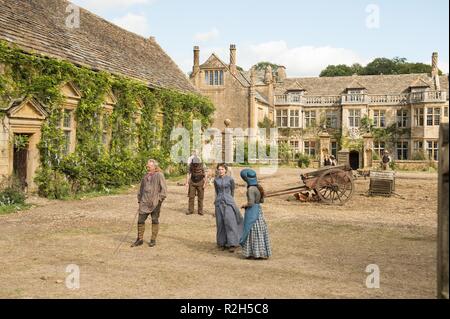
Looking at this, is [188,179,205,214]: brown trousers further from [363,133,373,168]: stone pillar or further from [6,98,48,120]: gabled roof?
[363,133,373,168]: stone pillar

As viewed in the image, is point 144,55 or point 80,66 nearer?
point 80,66

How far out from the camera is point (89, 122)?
1705 cm

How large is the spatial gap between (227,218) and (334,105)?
4036 centimetres

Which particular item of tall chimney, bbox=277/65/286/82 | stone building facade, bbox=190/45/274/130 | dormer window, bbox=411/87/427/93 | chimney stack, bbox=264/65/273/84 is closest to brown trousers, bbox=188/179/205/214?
stone building facade, bbox=190/45/274/130

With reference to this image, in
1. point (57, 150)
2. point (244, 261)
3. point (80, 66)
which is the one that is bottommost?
point (244, 261)

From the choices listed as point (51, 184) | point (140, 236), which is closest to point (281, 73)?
→ point (51, 184)

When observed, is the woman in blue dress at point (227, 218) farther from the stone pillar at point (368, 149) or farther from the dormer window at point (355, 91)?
the dormer window at point (355, 91)

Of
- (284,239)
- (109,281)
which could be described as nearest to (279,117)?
(284,239)

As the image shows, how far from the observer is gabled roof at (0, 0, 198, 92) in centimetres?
1538

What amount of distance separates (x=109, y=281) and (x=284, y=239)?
14.0 feet

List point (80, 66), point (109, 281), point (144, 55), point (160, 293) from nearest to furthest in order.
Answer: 1. point (160, 293)
2. point (109, 281)
3. point (80, 66)
4. point (144, 55)

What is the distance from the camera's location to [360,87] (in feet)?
149

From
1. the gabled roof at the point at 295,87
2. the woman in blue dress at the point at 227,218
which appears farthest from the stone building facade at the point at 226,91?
the woman in blue dress at the point at 227,218

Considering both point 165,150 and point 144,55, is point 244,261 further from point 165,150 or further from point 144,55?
point 144,55
